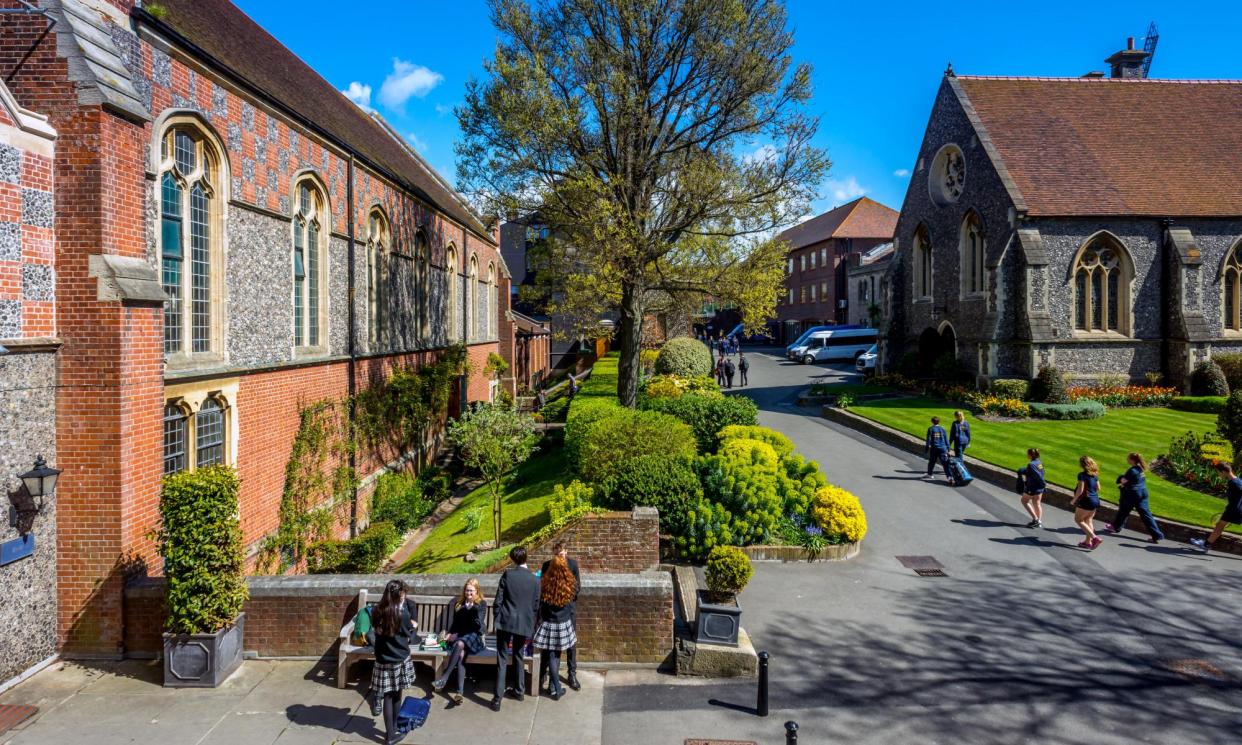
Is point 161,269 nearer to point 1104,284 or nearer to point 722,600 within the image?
point 722,600

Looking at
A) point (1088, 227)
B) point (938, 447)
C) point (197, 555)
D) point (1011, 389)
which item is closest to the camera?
point (197, 555)

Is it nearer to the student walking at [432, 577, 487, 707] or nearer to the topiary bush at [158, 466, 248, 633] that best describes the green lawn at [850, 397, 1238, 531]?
the student walking at [432, 577, 487, 707]

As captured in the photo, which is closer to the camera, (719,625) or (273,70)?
(719,625)

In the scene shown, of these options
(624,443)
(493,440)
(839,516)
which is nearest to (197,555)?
(493,440)

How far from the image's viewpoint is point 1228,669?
27.9ft

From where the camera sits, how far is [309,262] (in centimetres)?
1573

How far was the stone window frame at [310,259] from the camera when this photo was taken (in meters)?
14.8

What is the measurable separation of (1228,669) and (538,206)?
17.3 metres

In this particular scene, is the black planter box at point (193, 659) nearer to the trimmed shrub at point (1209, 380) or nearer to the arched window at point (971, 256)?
the arched window at point (971, 256)

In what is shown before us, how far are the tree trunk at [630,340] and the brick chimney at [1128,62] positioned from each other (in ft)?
92.4

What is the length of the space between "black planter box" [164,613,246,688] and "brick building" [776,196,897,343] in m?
53.2

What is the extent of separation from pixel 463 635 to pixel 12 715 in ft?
15.1

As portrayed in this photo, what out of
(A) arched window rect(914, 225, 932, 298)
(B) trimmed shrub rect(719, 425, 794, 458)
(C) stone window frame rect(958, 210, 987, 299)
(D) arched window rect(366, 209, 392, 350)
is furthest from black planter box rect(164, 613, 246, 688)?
(A) arched window rect(914, 225, 932, 298)

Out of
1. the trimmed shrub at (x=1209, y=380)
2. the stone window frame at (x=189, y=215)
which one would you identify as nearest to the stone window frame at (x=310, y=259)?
the stone window frame at (x=189, y=215)
